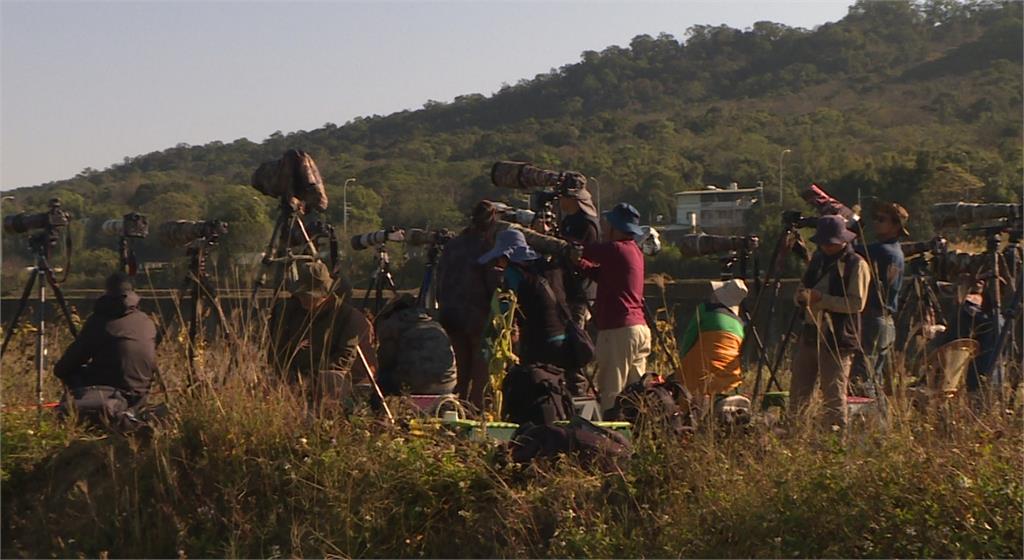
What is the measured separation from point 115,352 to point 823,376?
12.3 feet

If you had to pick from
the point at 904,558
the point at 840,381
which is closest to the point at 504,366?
the point at 840,381

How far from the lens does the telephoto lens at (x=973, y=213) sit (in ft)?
28.2

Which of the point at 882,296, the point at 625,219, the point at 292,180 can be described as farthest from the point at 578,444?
the point at 292,180

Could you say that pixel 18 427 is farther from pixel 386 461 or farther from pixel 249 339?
pixel 386 461

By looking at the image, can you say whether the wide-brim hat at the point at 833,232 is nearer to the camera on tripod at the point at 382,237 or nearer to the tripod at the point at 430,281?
the tripod at the point at 430,281

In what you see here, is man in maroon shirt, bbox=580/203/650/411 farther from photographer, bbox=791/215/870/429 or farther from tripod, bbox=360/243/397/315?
tripod, bbox=360/243/397/315

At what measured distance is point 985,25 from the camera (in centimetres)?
9844

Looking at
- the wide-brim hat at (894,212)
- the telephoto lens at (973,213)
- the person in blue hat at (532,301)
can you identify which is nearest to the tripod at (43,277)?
the person in blue hat at (532,301)

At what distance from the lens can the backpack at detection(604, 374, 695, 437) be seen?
6.46 meters

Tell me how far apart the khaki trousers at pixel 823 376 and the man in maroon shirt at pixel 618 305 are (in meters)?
0.83

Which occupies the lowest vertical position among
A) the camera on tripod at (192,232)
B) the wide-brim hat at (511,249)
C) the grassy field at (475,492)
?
the grassy field at (475,492)

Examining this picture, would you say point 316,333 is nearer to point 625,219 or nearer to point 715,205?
point 625,219

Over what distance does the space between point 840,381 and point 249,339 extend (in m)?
3.06

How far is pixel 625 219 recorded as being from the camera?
7.80 meters
